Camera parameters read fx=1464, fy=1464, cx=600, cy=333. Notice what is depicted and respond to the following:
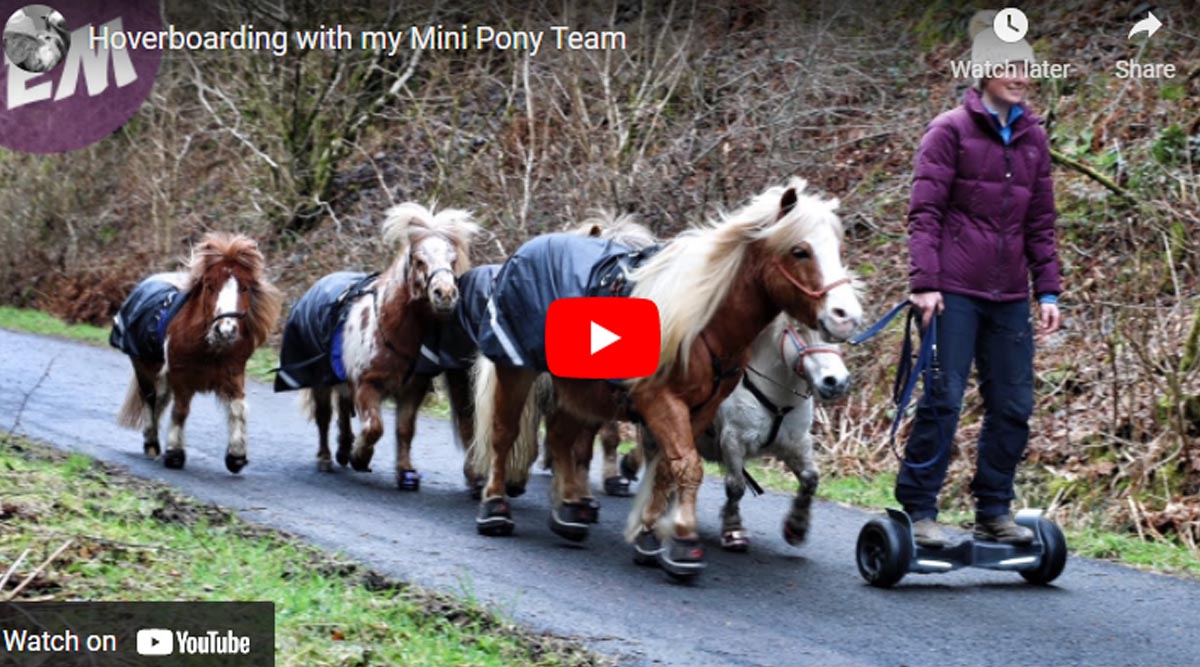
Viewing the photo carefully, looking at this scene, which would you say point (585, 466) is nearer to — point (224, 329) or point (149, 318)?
point (224, 329)

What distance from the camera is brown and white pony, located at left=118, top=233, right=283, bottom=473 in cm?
1088

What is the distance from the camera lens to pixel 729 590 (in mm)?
7297

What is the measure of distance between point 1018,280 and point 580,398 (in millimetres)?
2484

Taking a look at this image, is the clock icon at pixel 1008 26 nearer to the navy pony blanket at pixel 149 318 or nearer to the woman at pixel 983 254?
the woman at pixel 983 254

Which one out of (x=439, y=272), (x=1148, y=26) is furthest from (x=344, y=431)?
(x=1148, y=26)

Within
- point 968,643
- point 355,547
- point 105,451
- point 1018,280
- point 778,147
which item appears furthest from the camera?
point 778,147

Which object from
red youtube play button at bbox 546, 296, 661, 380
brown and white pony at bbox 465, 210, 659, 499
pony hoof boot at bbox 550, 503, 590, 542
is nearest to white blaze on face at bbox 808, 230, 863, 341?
red youtube play button at bbox 546, 296, 661, 380

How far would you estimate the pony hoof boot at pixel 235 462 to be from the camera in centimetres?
1082

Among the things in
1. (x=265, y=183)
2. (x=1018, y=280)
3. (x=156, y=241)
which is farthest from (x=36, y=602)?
(x=156, y=241)

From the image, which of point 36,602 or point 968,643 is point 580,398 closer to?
point 968,643

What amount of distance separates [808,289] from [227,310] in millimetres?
5425

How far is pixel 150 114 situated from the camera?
1113 inches

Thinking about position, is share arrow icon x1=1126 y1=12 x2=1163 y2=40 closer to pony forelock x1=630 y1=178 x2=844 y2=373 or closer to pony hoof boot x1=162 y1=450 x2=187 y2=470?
pony forelock x1=630 y1=178 x2=844 y2=373

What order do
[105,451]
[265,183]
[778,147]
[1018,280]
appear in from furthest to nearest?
[265,183], [778,147], [105,451], [1018,280]
